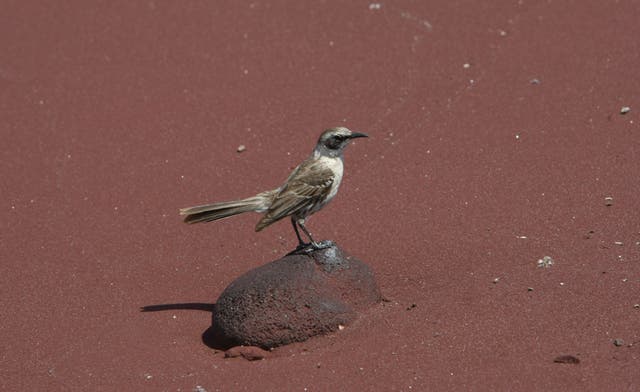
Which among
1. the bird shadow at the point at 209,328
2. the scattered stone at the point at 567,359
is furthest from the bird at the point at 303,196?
the scattered stone at the point at 567,359

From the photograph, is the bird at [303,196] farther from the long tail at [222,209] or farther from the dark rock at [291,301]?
the dark rock at [291,301]

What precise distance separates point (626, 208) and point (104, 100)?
8.71 metres

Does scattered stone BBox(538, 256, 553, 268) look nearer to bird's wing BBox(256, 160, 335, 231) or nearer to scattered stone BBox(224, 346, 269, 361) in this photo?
bird's wing BBox(256, 160, 335, 231)

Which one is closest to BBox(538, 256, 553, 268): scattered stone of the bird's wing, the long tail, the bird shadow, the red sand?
the red sand

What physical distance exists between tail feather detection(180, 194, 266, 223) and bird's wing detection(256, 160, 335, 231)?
261 millimetres

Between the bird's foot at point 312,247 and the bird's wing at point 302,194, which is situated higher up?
the bird's wing at point 302,194

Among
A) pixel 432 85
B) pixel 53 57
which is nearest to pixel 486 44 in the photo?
pixel 432 85

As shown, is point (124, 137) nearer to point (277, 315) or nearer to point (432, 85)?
point (432, 85)

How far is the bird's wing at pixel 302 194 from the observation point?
970 centimetres

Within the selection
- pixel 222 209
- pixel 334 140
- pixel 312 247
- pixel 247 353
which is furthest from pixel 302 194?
pixel 247 353

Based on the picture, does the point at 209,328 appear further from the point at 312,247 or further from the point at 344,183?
the point at 344,183

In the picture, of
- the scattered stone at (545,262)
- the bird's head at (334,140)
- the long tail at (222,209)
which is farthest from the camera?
the scattered stone at (545,262)

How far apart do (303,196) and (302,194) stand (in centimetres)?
2

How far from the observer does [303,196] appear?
9.71 meters
